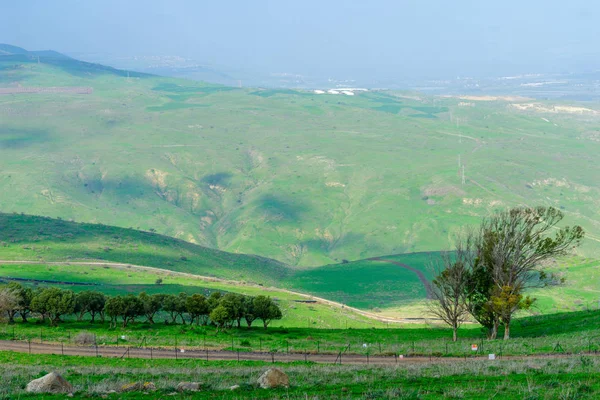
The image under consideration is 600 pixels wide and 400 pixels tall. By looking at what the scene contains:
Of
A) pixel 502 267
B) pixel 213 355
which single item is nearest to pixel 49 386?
pixel 213 355

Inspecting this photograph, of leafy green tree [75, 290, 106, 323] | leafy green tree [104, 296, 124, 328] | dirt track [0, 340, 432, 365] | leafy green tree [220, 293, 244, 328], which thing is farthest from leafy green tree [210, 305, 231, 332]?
leafy green tree [75, 290, 106, 323]

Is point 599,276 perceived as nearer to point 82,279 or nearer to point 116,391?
point 82,279

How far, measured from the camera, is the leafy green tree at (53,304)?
2827 inches

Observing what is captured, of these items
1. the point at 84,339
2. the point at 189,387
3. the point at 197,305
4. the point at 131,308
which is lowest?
the point at 197,305

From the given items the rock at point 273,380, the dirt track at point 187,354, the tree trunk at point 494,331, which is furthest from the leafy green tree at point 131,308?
the rock at point 273,380

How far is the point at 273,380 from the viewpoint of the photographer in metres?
32.8

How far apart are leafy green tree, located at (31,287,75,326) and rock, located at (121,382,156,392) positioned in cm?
4221

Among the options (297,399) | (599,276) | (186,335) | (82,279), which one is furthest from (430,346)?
(599,276)

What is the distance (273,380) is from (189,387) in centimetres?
380

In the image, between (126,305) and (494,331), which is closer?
(494,331)

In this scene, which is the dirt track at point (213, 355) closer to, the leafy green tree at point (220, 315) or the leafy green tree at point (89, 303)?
the leafy green tree at point (220, 315)

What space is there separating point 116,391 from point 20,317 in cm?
5314

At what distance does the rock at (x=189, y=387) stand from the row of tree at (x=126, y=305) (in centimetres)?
3559

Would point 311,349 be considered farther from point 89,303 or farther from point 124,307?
point 89,303
